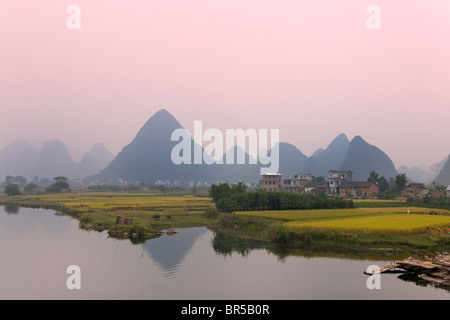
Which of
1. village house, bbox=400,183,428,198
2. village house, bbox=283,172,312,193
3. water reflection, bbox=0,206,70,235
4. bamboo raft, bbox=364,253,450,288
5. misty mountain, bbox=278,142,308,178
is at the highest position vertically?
misty mountain, bbox=278,142,308,178

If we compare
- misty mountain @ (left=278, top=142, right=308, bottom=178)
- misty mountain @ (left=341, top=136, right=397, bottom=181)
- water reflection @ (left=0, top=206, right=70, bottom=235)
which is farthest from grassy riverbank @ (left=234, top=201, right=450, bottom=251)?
misty mountain @ (left=278, top=142, right=308, bottom=178)

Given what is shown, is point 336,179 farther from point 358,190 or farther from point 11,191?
point 11,191

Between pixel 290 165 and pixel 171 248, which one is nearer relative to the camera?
pixel 171 248

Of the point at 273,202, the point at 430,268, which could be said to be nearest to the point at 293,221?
the point at 273,202

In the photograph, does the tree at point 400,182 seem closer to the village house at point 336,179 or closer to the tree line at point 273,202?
the village house at point 336,179

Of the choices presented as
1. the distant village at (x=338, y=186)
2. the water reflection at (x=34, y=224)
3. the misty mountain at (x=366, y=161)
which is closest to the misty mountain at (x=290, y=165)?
the misty mountain at (x=366, y=161)

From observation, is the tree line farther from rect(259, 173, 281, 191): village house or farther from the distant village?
rect(259, 173, 281, 191): village house
